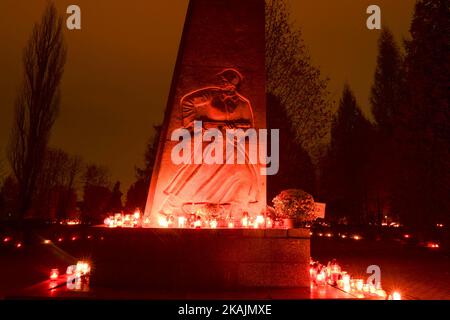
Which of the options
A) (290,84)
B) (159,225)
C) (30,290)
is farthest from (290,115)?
(30,290)

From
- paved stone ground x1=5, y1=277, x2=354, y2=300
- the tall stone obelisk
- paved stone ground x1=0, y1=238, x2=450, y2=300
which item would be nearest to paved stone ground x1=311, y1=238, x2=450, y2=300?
paved stone ground x1=0, y1=238, x2=450, y2=300

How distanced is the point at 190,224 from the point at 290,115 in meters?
10.9

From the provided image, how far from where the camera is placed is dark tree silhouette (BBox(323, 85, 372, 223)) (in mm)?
39541

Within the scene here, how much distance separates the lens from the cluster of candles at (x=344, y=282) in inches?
269

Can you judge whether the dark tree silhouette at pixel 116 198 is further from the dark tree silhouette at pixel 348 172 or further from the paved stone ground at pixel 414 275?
the paved stone ground at pixel 414 275

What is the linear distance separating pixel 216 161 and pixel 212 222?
4.26 feet

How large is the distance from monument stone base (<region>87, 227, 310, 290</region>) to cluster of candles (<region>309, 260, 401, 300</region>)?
28.9 inches

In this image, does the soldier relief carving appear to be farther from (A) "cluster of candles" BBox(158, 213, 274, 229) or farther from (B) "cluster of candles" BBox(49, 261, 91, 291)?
(B) "cluster of candles" BBox(49, 261, 91, 291)

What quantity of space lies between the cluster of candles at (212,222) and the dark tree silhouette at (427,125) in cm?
1216

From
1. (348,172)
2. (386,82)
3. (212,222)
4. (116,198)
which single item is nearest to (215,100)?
(212,222)

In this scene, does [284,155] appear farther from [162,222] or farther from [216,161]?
[162,222]

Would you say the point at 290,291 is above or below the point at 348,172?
below

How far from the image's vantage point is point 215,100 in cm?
842
